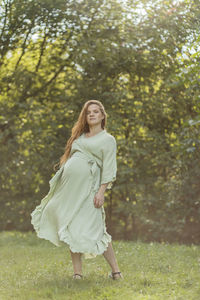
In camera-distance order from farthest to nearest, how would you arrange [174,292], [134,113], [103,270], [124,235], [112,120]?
[124,235]
[134,113]
[112,120]
[103,270]
[174,292]

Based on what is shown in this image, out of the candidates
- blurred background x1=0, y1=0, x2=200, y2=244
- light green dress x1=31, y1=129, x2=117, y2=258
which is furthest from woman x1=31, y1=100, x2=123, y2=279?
blurred background x1=0, y1=0, x2=200, y2=244

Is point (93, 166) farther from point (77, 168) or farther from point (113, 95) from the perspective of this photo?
point (113, 95)

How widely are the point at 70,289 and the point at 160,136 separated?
21.2ft

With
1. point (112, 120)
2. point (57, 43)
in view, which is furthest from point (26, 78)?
point (112, 120)

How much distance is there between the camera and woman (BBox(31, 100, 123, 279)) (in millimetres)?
4848

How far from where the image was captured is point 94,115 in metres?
5.21

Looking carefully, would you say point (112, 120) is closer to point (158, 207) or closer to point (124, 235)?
point (158, 207)

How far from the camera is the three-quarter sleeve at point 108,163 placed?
496 centimetres

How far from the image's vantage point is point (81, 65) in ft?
33.4

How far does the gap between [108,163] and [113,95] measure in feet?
17.3

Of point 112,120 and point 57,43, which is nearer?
point 112,120

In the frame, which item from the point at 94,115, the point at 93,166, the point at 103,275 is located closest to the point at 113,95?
the point at 94,115

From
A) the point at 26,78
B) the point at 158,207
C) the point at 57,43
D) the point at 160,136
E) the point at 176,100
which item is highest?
the point at 57,43

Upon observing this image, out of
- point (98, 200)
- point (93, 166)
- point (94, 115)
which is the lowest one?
point (98, 200)
